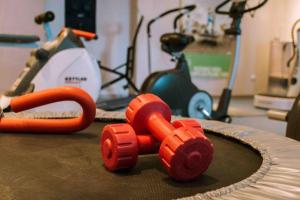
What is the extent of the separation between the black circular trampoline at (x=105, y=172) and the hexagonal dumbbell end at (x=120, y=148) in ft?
0.08

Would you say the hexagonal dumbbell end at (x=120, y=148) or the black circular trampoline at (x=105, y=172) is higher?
the hexagonal dumbbell end at (x=120, y=148)

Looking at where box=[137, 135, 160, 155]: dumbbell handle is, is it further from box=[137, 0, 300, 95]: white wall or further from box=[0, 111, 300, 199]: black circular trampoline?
box=[137, 0, 300, 95]: white wall

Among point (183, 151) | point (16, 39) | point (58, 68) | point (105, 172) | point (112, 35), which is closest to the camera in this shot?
point (183, 151)

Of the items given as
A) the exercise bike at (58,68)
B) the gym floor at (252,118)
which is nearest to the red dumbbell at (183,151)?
the exercise bike at (58,68)

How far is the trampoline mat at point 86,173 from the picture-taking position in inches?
30.2

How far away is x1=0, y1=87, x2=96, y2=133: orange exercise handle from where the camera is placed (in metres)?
1.17

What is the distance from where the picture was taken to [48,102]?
1184mm

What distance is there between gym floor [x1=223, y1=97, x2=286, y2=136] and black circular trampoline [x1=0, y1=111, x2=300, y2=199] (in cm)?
249

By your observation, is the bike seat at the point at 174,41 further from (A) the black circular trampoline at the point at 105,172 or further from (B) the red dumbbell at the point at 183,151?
(B) the red dumbbell at the point at 183,151

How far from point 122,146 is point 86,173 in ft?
0.36

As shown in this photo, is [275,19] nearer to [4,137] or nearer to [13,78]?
[13,78]

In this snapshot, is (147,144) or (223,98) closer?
(147,144)

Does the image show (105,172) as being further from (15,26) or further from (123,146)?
(15,26)

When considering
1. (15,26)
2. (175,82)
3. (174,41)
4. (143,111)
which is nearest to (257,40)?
(174,41)
